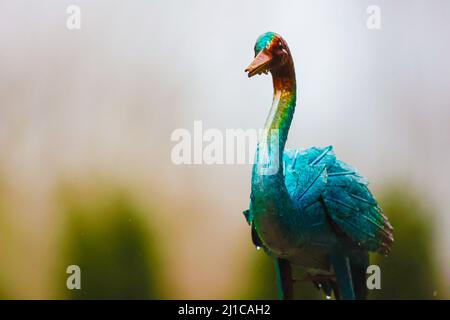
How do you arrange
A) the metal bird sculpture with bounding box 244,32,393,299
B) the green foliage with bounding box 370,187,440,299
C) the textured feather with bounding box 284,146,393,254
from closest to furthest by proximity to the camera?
the metal bird sculpture with bounding box 244,32,393,299 < the textured feather with bounding box 284,146,393,254 < the green foliage with bounding box 370,187,440,299

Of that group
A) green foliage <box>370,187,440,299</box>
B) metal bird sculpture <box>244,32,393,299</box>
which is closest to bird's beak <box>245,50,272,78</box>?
metal bird sculpture <box>244,32,393,299</box>

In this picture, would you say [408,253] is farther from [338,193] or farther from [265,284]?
[338,193]

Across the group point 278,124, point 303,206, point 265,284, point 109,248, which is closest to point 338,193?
point 303,206

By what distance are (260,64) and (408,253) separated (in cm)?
100

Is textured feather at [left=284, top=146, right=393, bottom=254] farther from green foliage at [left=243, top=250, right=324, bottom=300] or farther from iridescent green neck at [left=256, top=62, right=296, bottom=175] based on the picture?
green foliage at [left=243, top=250, right=324, bottom=300]

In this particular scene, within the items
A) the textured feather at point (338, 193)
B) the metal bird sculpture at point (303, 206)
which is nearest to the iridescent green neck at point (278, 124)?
the metal bird sculpture at point (303, 206)

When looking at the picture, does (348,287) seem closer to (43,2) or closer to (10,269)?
(10,269)

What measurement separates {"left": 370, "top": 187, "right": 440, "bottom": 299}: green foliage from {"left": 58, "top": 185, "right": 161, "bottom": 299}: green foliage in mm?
762

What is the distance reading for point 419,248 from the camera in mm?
2250

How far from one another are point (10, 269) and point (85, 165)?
1.43 ft

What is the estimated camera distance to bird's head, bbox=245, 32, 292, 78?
1.63m

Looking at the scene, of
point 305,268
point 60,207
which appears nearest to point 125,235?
point 60,207
